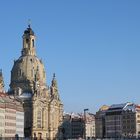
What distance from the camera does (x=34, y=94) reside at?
16738cm

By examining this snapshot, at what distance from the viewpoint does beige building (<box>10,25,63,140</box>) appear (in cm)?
16612

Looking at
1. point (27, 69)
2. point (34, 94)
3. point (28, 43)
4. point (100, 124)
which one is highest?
point (28, 43)

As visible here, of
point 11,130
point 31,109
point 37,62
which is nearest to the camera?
point 11,130

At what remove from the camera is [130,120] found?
171000 millimetres

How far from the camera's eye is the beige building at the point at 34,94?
166 metres

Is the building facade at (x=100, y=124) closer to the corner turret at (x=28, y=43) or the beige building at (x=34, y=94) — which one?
the beige building at (x=34, y=94)

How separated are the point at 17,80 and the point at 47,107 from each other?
1375 cm

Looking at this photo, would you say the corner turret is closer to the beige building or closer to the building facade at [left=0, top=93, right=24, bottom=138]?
the beige building

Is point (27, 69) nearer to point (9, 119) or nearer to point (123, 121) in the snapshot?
point (123, 121)

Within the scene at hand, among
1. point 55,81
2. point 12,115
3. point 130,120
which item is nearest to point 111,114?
point 130,120

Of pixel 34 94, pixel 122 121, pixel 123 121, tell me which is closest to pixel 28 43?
pixel 34 94

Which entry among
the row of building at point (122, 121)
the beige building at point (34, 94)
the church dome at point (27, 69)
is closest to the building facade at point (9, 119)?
the beige building at point (34, 94)

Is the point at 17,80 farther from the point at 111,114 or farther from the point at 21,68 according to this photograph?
the point at 111,114

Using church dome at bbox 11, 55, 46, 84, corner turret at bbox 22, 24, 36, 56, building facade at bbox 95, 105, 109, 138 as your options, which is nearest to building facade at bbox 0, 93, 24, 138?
church dome at bbox 11, 55, 46, 84
